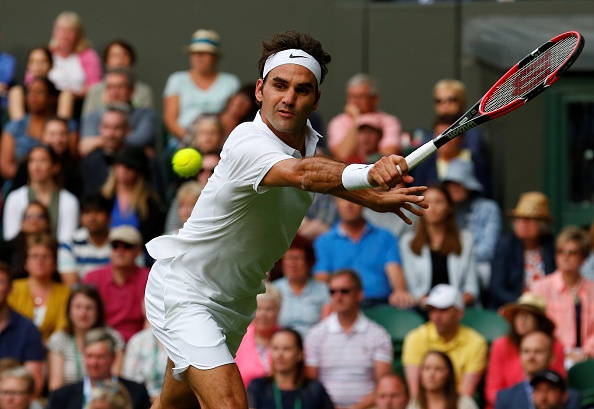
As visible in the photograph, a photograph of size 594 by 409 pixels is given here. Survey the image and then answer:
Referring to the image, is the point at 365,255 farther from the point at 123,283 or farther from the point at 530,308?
the point at 123,283

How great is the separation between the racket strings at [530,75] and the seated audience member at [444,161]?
501 cm

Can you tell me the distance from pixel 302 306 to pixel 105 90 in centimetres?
320

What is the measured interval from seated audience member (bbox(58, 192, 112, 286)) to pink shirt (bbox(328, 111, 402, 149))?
7.21ft

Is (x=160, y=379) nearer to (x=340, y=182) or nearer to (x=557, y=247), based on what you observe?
(x=557, y=247)

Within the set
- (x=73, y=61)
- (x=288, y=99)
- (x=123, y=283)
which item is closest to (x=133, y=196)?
(x=123, y=283)

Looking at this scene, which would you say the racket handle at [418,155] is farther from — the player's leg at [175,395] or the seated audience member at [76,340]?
the seated audience member at [76,340]

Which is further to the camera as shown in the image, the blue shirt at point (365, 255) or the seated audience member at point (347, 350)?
the blue shirt at point (365, 255)

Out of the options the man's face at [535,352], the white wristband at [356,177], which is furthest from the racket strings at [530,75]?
the man's face at [535,352]

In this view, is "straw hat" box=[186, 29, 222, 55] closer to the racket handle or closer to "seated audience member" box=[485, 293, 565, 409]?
"seated audience member" box=[485, 293, 565, 409]

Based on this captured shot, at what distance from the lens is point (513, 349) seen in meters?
9.05

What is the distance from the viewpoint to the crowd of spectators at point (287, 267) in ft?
29.0

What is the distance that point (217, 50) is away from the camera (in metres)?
11.8

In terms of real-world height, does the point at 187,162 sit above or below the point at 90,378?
above

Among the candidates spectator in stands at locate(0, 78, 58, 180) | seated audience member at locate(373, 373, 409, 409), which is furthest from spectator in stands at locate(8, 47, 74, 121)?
seated audience member at locate(373, 373, 409, 409)
